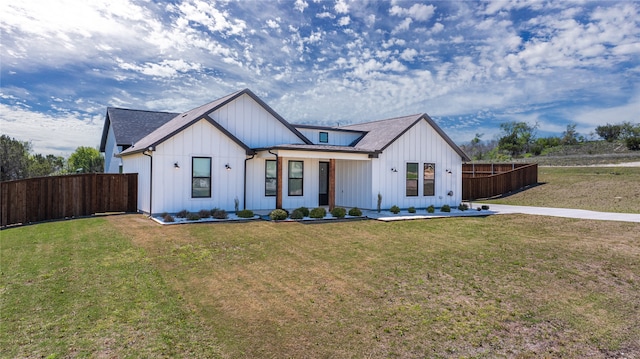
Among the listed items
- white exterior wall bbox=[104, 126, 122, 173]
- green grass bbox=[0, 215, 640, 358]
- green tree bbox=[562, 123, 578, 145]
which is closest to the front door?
green grass bbox=[0, 215, 640, 358]

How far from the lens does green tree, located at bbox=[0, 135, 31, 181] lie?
27.0 meters

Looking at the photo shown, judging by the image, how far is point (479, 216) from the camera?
639 inches

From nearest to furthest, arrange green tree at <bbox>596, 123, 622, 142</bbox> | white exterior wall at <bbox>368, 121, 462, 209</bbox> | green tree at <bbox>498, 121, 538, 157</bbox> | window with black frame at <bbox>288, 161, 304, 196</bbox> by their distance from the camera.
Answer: window with black frame at <bbox>288, 161, 304, 196</bbox> < white exterior wall at <bbox>368, 121, 462, 209</bbox> < green tree at <bbox>596, 123, 622, 142</bbox> < green tree at <bbox>498, 121, 538, 157</bbox>

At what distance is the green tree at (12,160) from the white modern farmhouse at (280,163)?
1594 centimetres

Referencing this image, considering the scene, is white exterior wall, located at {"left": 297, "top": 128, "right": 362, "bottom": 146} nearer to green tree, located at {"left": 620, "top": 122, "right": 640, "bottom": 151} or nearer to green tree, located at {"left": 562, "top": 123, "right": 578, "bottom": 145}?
green tree, located at {"left": 620, "top": 122, "right": 640, "bottom": 151}

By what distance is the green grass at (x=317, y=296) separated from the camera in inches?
168

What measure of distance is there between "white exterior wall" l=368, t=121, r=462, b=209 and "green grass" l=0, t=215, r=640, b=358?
7025 millimetres

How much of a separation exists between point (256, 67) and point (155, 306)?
17.8 meters

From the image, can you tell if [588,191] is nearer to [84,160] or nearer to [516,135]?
[516,135]

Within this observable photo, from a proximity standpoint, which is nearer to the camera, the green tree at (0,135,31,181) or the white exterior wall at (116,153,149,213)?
the white exterior wall at (116,153,149,213)

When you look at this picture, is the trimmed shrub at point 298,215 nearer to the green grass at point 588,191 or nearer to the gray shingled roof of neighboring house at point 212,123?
the gray shingled roof of neighboring house at point 212,123

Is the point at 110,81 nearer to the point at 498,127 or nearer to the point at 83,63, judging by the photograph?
the point at 83,63

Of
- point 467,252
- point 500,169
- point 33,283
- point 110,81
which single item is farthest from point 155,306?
point 500,169

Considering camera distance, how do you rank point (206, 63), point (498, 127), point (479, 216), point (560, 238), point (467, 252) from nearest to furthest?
1. point (467, 252)
2. point (560, 238)
3. point (479, 216)
4. point (206, 63)
5. point (498, 127)
